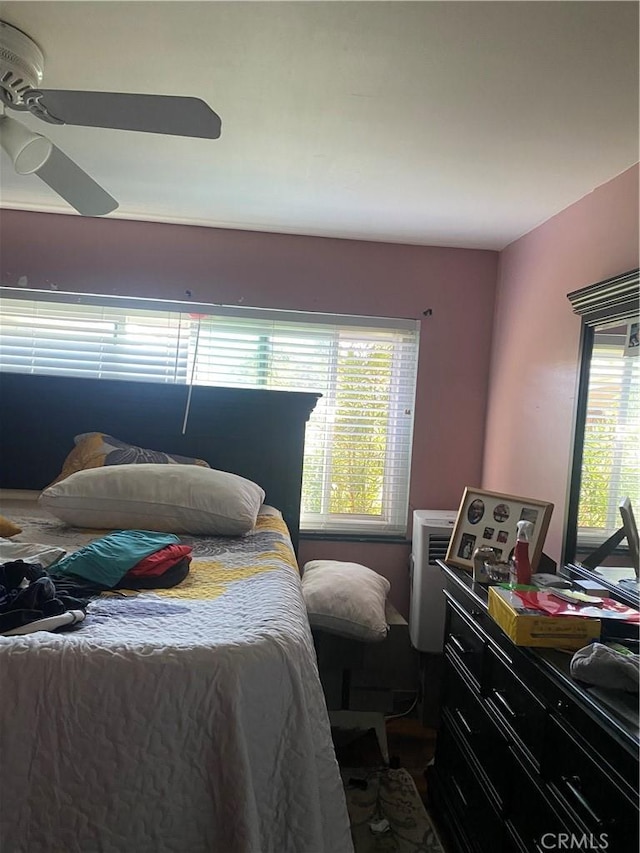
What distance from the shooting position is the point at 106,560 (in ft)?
5.28

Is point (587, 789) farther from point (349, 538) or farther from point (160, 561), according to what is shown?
point (349, 538)

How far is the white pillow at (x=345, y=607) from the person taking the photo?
2449 mm

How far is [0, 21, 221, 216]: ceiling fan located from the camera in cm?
138

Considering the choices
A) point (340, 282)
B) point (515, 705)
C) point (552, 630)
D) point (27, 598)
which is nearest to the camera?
point (27, 598)

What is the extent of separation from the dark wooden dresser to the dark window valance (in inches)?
38.7

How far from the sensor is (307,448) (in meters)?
3.18

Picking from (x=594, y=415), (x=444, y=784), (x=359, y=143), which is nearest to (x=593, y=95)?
(x=359, y=143)

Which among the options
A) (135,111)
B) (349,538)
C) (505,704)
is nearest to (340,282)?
(349,538)

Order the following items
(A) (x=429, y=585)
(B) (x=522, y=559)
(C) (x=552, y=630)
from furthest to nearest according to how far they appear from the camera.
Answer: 1. (A) (x=429, y=585)
2. (B) (x=522, y=559)
3. (C) (x=552, y=630)

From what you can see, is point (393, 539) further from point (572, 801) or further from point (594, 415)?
point (572, 801)

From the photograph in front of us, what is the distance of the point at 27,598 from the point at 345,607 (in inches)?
56.3

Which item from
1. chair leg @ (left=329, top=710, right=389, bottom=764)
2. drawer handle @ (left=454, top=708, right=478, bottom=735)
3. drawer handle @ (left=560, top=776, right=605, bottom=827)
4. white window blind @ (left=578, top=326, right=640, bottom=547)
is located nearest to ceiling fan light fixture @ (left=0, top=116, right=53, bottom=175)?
white window blind @ (left=578, top=326, right=640, bottom=547)

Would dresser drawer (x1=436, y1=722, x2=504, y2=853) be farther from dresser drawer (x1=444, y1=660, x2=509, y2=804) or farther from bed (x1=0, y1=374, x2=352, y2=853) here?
bed (x1=0, y1=374, x2=352, y2=853)

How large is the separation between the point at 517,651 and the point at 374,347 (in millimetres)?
1988
